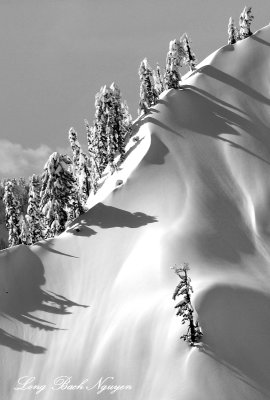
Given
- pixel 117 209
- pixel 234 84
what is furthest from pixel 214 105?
pixel 117 209

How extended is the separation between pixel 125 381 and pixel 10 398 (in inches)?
394

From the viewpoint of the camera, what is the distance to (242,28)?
73312mm

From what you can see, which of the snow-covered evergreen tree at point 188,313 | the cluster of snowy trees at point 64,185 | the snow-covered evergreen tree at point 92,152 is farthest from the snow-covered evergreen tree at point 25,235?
the snow-covered evergreen tree at point 188,313

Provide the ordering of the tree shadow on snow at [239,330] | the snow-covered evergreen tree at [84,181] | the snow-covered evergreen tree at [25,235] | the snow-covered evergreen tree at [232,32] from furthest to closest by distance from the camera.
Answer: the snow-covered evergreen tree at [232,32] → the snow-covered evergreen tree at [84,181] → the snow-covered evergreen tree at [25,235] → the tree shadow on snow at [239,330]

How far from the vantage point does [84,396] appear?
110ft

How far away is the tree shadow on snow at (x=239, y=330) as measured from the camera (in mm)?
30703

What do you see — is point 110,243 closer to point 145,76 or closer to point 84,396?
point 84,396

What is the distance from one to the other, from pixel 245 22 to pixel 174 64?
15.9 m

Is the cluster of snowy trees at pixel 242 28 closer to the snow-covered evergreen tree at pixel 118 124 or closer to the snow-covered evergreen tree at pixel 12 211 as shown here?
the snow-covered evergreen tree at pixel 118 124

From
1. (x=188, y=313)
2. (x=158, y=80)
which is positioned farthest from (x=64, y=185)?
(x=158, y=80)

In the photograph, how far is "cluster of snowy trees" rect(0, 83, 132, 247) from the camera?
5056 cm

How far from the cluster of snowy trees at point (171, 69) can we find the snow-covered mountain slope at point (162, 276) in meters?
3.71

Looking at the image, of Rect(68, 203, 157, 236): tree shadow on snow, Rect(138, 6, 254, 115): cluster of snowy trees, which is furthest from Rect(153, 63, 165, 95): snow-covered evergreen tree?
Rect(68, 203, 157, 236): tree shadow on snow

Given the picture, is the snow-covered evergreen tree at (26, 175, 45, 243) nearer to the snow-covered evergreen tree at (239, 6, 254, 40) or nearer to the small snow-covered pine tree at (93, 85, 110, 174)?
the small snow-covered pine tree at (93, 85, 110, 174)
